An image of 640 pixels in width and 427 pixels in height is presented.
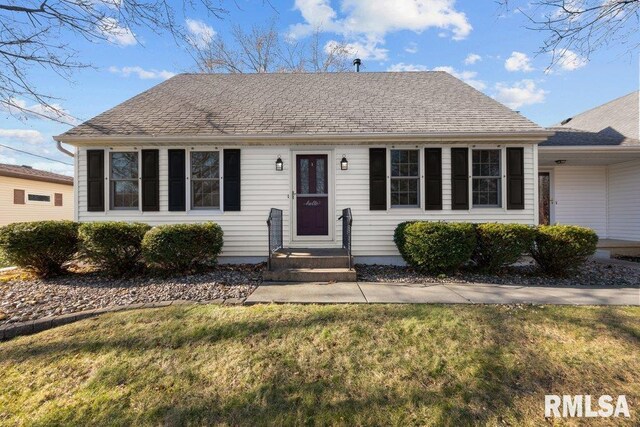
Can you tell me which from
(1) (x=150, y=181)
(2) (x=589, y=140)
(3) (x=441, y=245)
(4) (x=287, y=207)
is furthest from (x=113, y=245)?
(2) (x=589, y=140)

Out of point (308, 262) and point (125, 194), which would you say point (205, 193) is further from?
point (308, 262)

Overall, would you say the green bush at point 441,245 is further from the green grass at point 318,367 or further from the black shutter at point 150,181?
the black shutter at point 150,181

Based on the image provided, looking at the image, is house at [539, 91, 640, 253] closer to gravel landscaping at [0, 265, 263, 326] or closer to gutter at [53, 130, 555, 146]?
gutter at [53, 130, 555, 146]

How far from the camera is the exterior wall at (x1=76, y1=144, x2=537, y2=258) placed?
7.06 meters

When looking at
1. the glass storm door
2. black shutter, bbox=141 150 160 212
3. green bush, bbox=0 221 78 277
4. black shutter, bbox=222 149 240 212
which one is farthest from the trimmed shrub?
green bush, bbox=0 221 78 277

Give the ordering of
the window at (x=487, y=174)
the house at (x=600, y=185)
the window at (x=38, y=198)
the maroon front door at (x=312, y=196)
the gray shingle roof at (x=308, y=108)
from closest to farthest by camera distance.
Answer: the gray shingle roof at (x=308, y=108) → the window at (x=487, y=174) → the maroon front door at (x=312, y=196) → the house at (x=600, y=185) → the window at (x=38, y=198)

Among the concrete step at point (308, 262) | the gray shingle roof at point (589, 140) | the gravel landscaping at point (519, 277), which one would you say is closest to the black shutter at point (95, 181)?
the concrete step at point (308, 262)

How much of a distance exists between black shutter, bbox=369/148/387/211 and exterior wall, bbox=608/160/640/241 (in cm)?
792

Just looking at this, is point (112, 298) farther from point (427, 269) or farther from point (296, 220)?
point (427, 269)

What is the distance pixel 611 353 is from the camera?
2986 millimetres

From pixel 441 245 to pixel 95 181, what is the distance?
775cm

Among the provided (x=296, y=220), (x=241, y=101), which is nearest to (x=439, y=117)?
(x=296, y=220)

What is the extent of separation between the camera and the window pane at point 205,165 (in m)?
7.20

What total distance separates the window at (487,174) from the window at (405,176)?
52.9 inches
